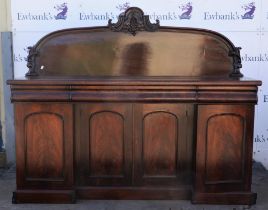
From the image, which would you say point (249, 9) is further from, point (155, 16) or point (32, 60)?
point (32, 60)

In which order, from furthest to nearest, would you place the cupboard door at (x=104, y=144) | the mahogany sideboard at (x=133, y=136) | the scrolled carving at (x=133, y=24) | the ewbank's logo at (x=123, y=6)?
the ewbank's logo at (x=123, y=6) → the scrolled carving at (x=133, y=24) → the cupboard door at (x=104, y=144) → the mahogany sideboard at (x=133, y=136)

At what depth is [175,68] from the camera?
13.3 feet

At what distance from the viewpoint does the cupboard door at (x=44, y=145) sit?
3.62 m

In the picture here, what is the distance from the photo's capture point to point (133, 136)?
3.73 metres

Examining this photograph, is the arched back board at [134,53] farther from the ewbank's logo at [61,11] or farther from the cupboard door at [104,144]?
the ewbank's logo at [61,11]

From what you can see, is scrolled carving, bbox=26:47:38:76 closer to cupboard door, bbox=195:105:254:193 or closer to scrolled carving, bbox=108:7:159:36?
scrolled carving, bbox=108:7:159:36

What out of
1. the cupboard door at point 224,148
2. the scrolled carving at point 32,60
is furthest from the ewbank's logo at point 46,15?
the cupboard door at point 224,148

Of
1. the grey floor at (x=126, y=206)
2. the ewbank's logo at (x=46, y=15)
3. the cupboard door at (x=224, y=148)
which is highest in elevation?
→ the ewbank's logo at (x=46, y=15)

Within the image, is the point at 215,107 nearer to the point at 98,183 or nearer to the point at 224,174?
the point at 224,174

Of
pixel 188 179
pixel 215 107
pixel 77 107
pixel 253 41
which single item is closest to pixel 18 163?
pixel 77 107

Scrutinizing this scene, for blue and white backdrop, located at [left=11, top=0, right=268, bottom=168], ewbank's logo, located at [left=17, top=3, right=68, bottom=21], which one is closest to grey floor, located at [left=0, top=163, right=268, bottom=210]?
blue and white backdrop, located at [left=11, top=0, right=268, bottom=168]

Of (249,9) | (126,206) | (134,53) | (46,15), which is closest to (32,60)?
(134,53)

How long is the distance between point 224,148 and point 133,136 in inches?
32.6

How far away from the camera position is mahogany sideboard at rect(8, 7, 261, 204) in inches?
141
